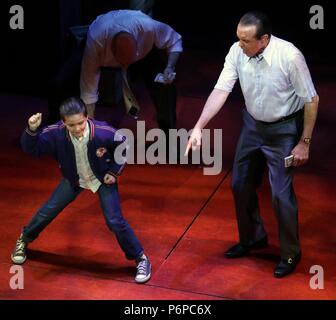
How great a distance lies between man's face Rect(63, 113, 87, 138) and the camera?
4.52 metres

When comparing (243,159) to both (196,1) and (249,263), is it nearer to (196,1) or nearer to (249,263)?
(249,263)

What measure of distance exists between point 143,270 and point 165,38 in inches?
81.5

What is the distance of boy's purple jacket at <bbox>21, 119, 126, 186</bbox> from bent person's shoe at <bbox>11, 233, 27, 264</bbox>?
0.67 metres

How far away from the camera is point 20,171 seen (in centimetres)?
647

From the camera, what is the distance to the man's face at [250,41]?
4484 millimetres

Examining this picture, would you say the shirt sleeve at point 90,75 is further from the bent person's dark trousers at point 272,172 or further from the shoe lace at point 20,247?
the bent person's dark trousers at point 272,172

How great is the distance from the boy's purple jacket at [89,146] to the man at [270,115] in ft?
1.60

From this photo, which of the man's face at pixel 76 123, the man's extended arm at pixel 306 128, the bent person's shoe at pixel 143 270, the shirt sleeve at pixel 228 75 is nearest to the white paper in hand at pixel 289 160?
the man's extended arm at pixel 306 128

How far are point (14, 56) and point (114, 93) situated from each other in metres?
1.11

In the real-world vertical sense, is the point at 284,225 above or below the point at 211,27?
below

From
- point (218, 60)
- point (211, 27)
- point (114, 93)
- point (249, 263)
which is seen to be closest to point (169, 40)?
point (114, 93)

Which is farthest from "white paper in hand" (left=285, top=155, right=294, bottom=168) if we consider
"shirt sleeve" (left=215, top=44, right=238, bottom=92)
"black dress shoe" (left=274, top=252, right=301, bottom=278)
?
"black dress shoe" (left=274, top=252, right=301, bottom=278)

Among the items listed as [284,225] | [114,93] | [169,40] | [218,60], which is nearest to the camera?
[284,225]

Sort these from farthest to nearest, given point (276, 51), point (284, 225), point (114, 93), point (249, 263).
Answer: point (114, 93), point (249, 263), point (284, 225), point (276, 51)
